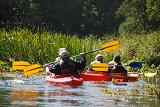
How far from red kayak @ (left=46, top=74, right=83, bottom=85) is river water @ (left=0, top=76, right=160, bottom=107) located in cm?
28

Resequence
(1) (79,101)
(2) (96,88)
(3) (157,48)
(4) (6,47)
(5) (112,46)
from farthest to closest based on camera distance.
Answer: (3) (157,48), (4) (6,47), (5) (112,46), (2) (96,88), (1) (79,101)

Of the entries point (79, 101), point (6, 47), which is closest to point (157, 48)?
point (6, 47)

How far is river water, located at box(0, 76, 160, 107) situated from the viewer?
15.1 metres

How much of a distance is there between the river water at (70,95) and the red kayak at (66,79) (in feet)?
0.93

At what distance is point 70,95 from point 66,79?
3827 mm

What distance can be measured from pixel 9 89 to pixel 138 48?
15.3m

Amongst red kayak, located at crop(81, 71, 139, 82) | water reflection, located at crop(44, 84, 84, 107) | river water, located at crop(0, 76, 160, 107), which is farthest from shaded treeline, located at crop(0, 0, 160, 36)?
water reflection, located at crop(44, 84, 84, 107)

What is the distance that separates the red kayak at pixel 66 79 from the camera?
2059 centimetres

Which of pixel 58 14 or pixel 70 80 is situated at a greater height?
pixel 58 14

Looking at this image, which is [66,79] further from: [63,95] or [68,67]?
[63,95]

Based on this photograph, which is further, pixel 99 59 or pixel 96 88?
pixel 99 59

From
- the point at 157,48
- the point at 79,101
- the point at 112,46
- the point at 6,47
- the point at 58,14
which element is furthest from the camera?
the point at 58,14

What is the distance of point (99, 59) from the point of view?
79.3ft

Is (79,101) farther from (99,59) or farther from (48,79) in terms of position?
(99,59)
